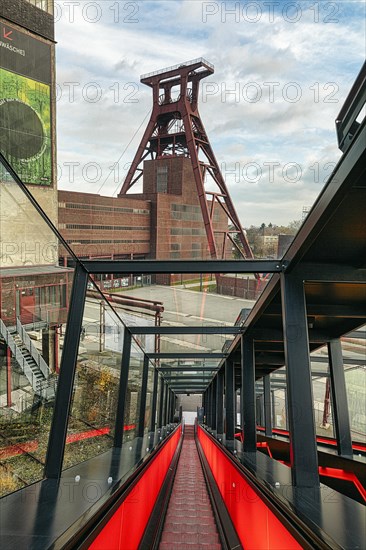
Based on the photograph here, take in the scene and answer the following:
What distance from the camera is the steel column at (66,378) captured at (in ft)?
14.7

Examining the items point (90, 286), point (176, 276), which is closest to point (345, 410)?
point (176, 276)

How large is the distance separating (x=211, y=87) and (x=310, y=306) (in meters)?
3.28

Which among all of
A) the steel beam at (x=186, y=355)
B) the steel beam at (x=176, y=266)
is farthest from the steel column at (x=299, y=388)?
the steel beam at (x=186, y=355)

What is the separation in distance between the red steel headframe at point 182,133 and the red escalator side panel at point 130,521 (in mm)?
2908

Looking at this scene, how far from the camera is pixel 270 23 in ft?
10.6

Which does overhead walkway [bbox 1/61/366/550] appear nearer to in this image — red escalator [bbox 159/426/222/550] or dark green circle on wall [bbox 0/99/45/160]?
red escalator [bbox 159/426/222/550]

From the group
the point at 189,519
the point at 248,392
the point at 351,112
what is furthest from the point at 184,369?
the point at 351,112

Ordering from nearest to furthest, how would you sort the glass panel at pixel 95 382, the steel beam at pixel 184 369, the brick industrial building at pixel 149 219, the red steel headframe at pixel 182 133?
the red steel headframe at pixel 182 133 → the brick industrial building at pixel 149 219 → the glass panel at pixel 95 382 → the steel beam at pixel 184 369

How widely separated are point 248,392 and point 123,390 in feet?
8.78

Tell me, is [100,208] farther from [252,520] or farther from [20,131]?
[252,520]

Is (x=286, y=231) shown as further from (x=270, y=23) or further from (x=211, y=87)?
(x=270, y=23)

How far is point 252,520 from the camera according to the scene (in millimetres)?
4512

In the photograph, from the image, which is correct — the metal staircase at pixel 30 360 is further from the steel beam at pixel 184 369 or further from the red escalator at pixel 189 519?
the steel beam at pixel 184 369

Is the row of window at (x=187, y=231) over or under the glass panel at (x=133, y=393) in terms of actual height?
over
